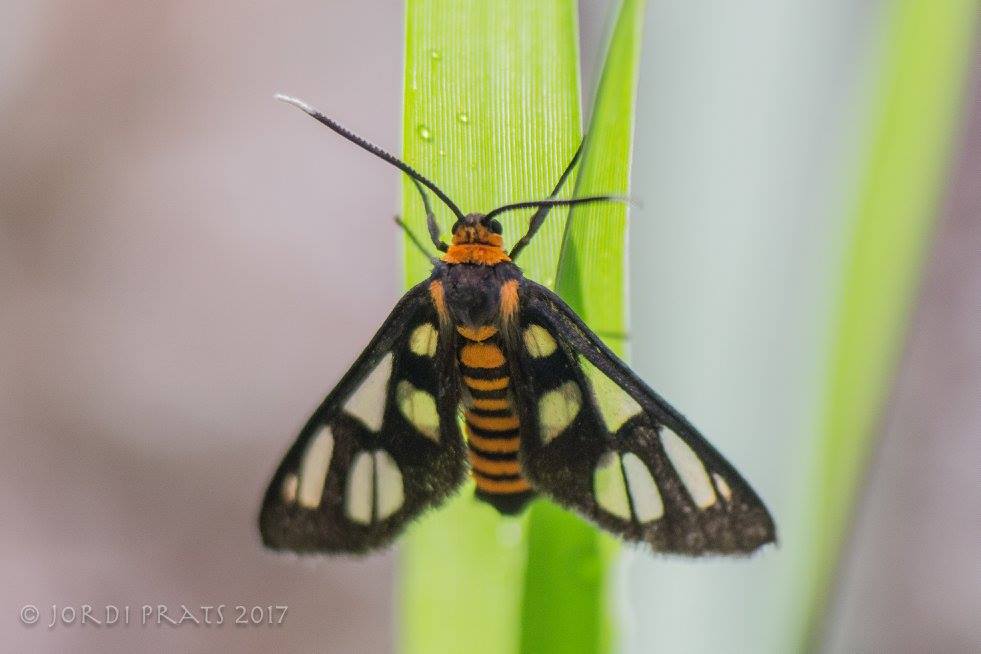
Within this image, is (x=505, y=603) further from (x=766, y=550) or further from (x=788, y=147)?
(x=788, y=147)

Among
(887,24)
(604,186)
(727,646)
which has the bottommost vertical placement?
(727,646)

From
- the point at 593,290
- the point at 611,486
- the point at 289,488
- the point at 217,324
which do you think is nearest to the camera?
the point at 593,290

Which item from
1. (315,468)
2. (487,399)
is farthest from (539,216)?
(315,468)

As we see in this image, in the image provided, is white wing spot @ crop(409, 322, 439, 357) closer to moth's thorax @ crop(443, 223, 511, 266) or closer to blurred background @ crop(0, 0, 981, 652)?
moth's thorax @ crop(443, 223, 511, 266)

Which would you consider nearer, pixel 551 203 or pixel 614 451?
pixel 551 203

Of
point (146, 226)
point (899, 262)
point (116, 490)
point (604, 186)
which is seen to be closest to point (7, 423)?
point (116, 490)

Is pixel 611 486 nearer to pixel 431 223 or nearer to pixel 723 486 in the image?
pixel 723 486
